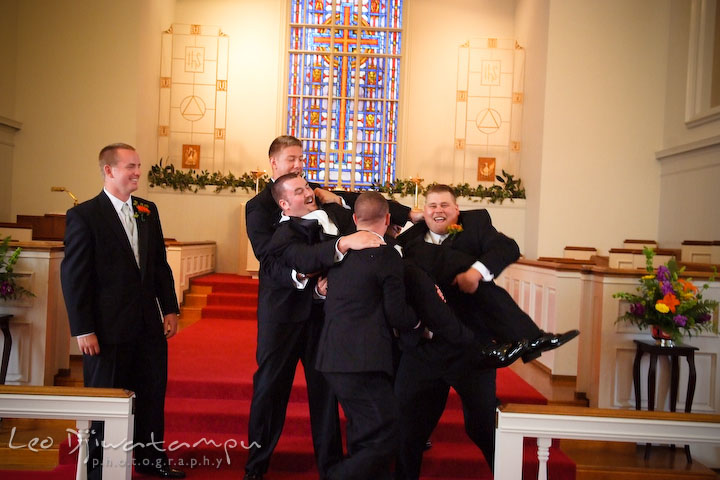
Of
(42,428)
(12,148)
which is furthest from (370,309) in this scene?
(12,148)

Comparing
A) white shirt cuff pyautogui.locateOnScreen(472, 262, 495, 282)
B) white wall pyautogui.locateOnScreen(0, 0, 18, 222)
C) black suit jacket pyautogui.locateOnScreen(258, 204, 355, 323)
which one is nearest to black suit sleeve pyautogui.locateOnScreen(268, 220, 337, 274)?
black suit jacket pyautogui.locateOnScreen(258, 204, 355, 323)

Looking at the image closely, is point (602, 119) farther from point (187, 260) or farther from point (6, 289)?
point (6, 289)

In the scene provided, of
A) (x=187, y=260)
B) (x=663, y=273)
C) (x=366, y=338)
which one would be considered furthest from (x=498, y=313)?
(x=187, y=260)

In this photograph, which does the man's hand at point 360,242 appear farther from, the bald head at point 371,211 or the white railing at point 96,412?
the white railing at point 96,412

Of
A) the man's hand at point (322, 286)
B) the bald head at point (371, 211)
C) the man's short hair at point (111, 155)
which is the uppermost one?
the man's short hair at point (111, 155)

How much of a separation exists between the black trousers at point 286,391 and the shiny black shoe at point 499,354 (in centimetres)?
84

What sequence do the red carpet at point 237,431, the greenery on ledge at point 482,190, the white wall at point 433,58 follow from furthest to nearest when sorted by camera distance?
the white wall at point 433,58
the greenery on ledge at point 482,190
the red carpet at point 237,431

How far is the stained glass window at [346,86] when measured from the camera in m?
13.0

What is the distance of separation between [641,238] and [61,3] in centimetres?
1026

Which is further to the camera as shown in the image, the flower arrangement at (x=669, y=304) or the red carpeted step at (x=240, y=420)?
the flower arrangement at (x=669, y=304)

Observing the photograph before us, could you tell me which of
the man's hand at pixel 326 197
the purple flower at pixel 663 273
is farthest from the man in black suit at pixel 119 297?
the purple flower at pixel 663 273

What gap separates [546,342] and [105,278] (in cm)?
225

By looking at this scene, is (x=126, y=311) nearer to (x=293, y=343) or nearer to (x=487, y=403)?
(x=293, y=343)

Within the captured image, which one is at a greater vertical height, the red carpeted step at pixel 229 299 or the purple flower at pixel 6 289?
the purple flower at pixel 6 289
